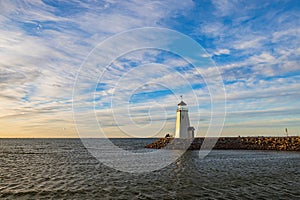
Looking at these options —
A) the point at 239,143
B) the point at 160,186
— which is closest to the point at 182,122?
the point at 239,143

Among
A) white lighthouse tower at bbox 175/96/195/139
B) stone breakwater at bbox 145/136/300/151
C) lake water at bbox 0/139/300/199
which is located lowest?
lake water at bbox 0/139/300/199

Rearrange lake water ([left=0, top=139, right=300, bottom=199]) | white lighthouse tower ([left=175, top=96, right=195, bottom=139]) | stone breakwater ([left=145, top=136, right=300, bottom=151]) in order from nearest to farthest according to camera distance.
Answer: lake water ([left=0, top=139, right=300, bottom=199]) < stone breakwater ([left=145, top=136, right=300, bottom=151]) < white lighthouse tower ([left=175, top=96, right=195, bottom=139])

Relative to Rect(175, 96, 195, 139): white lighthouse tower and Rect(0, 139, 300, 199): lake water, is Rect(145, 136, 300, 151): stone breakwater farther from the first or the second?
Rect(0, 139, 300, 199): lake water

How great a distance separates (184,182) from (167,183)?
1465mm

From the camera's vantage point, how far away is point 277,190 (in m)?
18.7

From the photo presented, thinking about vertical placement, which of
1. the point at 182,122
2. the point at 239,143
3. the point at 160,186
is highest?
the point at 182,122

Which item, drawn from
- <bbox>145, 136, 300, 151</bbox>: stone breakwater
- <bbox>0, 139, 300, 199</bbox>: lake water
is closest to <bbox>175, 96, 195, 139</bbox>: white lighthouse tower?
<bbox>145, 136, 300, 151</bbox>: stone breakwater

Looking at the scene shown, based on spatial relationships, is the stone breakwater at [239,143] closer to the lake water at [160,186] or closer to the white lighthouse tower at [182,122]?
the white lighthouse tower at [182,122]

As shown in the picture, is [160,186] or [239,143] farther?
[239,143]

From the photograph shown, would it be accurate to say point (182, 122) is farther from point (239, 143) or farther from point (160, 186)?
point (160, 186)

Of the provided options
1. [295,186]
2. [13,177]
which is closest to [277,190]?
[295,186]

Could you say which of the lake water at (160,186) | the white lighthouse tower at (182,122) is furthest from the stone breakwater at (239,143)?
the lake water at (160,186)

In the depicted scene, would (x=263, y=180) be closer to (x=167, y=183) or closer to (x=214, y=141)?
(x=167, y=183)

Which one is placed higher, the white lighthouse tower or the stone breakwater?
the white lighthouse tower
